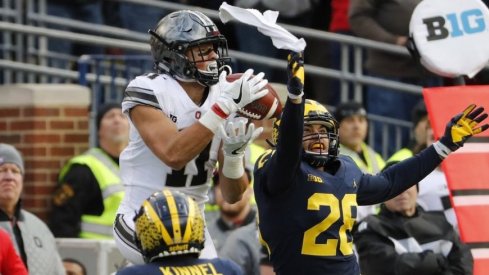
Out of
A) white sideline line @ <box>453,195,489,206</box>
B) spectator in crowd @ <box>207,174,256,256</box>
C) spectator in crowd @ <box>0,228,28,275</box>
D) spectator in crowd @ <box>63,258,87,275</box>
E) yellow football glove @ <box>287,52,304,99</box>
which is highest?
yellow football glove @ <box>287,52,304,99</box>

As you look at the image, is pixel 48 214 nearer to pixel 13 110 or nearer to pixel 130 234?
pixel 13 110

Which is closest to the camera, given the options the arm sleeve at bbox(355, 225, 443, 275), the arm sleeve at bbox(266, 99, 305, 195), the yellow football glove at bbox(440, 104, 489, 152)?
the arm sleeve at bbox(266, 99, 305, 195)

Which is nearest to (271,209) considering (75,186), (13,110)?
(75,186)

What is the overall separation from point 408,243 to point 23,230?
2291 mm

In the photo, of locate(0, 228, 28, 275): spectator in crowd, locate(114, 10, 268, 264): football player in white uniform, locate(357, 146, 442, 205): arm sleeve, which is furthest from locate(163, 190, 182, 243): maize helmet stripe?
locate(0, 228, 28, 275): spectator in crowd

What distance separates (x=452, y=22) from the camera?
9.05 m

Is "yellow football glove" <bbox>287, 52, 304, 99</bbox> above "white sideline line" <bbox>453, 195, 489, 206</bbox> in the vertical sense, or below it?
above

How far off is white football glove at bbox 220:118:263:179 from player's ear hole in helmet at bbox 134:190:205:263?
1335 millimetres

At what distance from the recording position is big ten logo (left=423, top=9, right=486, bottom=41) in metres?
9.02

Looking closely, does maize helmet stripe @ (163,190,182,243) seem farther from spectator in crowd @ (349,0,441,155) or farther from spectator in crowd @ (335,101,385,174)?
spectator in crowd @ (349,0,441,155)

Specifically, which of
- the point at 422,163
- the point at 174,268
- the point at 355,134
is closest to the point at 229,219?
the point at 355,134

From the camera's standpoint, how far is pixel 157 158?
25.2 ft

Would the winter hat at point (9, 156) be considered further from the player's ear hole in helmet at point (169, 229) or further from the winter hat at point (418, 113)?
the player's ear hole in helmet at point (169, 229)

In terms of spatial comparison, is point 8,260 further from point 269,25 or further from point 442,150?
point 442,150
